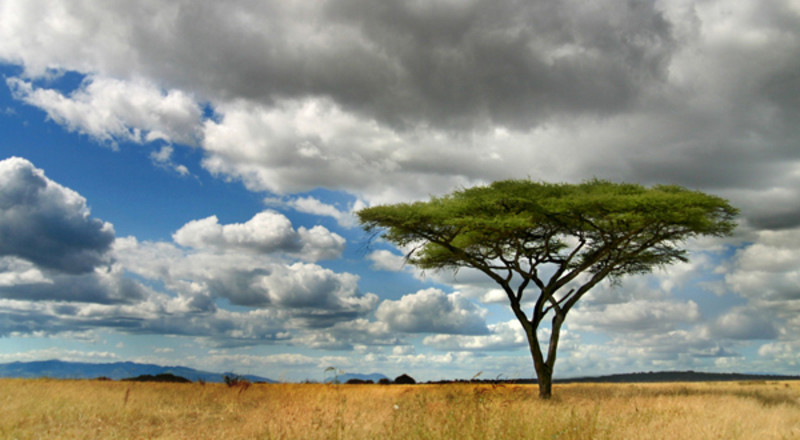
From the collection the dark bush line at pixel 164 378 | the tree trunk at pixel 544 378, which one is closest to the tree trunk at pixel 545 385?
the tree trunk at pixel 544 378

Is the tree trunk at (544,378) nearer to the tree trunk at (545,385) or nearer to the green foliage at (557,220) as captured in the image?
the tree trunk at (545,385)

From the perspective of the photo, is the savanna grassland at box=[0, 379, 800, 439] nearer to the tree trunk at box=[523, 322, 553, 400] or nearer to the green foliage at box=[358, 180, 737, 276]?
the tree trunk at box=[523, 322, 553, 400]

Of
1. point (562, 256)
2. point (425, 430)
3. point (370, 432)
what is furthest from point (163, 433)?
point (562, 256)

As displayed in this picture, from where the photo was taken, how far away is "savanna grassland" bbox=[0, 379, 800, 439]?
1084 centimetres

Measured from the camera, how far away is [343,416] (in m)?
13.4

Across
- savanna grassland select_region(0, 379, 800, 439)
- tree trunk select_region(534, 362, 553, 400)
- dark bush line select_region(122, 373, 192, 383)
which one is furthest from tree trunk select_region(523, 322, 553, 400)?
dark bush line select_region(122, 373, 192, 383)

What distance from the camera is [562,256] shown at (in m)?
26.4

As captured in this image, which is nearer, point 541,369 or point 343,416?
point 343,416

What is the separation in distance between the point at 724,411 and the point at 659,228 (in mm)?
9425

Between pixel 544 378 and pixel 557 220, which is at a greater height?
pixel 557 220

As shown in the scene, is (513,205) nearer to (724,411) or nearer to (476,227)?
(476,227)

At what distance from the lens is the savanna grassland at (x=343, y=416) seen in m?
10.8

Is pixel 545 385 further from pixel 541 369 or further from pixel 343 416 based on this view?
pixel 343 416

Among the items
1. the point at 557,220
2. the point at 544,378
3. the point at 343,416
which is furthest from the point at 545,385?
the point at 343,416
